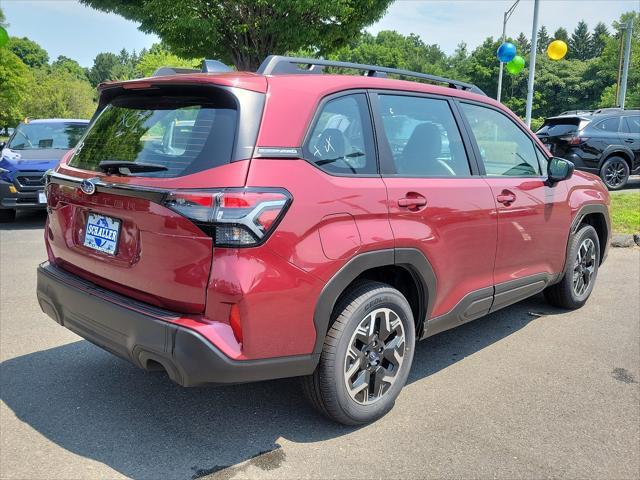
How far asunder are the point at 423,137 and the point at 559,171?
4.85 feet

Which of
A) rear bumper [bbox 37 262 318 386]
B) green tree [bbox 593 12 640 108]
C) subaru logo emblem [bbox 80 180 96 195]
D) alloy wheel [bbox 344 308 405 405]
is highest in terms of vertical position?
green tree [bbox 593 12 640 108]

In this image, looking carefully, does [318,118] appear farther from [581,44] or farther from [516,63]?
[581,44]

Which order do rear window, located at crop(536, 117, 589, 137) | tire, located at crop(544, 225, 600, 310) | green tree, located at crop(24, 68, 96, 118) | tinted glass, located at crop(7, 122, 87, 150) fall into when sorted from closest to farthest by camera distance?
1. tire, located at crop(544, 225, 600, 310)
2. tinted glass, located at crop(7, 122, 87, 150)
3. rear window, located at crop(536, 117, 589, 137)
4. green tree, located at crop(24, 68, 96, 118)

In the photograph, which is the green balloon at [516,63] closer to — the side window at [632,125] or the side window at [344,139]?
the side window at [632,125]

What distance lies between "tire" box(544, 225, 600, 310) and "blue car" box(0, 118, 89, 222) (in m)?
7.08

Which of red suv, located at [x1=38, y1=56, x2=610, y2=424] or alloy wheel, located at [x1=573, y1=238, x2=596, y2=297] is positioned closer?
red suv, located at [x1=38, y1=56, x2=610, y2=424]

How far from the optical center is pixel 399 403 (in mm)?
3406

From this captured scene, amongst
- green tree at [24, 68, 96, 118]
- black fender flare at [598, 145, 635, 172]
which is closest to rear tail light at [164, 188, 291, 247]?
black fender flare at [598, 145, 635, 172]

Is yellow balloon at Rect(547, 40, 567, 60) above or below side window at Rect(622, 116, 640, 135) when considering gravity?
above

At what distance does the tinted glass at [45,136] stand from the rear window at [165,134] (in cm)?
737

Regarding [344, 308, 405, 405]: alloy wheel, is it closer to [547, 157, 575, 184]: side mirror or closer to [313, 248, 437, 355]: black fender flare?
[313, 248, 437, 355]: black fender flare

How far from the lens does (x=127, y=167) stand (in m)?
2.81

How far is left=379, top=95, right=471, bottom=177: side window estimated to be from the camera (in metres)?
3.26

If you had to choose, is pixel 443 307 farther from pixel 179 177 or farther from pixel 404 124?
pixel 179 177
